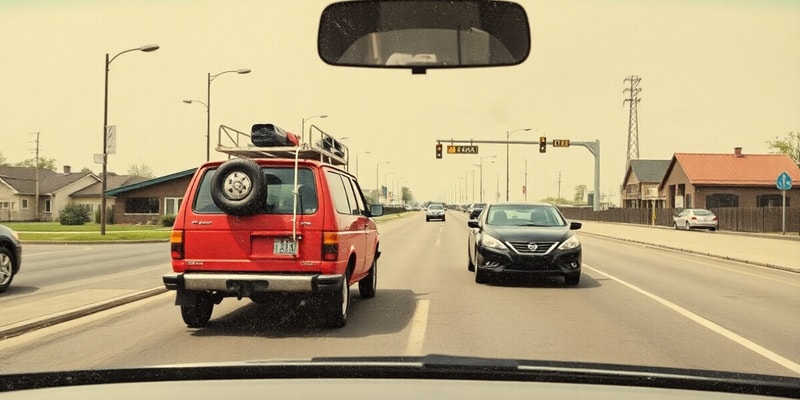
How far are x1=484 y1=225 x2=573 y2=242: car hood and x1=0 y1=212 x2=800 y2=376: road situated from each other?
87cm

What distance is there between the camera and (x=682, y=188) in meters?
66.2

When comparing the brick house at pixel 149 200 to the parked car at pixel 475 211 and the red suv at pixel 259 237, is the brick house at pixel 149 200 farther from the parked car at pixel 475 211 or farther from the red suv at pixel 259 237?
the red suv at pixel 259 237

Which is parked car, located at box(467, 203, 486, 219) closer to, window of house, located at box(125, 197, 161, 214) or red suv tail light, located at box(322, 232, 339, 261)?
red suv tail light, located at box(322, 232, 339, 261)

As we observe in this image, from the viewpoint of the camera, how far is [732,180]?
62562 millimetres

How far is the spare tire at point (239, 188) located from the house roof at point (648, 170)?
258 ft

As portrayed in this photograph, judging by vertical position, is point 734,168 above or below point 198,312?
above

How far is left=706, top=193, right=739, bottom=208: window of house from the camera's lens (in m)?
62.4

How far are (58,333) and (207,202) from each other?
2.15m

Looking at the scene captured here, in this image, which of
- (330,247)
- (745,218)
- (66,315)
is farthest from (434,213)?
(330,247)

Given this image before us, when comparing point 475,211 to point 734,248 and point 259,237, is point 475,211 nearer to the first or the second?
point 734,248

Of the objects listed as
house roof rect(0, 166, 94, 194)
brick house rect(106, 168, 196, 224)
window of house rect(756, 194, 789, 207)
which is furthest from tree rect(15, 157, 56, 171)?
window of house rect(756, 194, 789, 207)

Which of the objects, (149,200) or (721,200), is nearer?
(149,200)

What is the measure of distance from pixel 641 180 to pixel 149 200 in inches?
2140

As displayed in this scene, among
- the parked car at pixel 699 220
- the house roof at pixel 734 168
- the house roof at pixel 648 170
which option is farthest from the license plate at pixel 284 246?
the house roof at pixel 648 170
